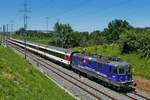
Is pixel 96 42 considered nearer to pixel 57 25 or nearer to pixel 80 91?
pixel 57 25

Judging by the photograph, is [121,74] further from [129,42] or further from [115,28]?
[115,28]

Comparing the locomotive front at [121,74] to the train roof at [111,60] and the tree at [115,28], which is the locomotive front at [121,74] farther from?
the tree at [115,28]

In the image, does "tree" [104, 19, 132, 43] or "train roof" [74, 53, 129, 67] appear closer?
"train roof" [74, 53, 129, 67]

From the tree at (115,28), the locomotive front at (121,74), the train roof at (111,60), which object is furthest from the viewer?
the tree at (115,28)

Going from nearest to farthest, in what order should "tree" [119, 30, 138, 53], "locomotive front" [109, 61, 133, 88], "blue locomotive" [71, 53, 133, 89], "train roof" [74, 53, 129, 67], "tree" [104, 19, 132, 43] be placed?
"locomotive front" [109, 61, 133, 88], "blue locomotive" [71, 53, 133, 89], "train roof" [74, 53, 129, 67], "tree" [119, 30, 138, 53], "tree" [104, 19, 132, 43]

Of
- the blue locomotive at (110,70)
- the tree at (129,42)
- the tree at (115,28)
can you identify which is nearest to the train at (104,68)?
the blue locomotive at (110,70)

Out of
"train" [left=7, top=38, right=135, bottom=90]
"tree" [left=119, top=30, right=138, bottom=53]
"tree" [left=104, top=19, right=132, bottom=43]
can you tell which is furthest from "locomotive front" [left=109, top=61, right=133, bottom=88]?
"tree" [left=104, top=19, right=132, bottom=43]

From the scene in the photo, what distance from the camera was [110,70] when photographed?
39031mm

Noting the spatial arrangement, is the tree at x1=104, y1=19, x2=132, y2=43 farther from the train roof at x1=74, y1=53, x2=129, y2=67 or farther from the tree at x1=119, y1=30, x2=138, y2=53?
the train roof at x1=74, y1=53, x2=129, y2=67

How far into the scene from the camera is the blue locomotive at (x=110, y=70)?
38.0m

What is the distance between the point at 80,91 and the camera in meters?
39.2

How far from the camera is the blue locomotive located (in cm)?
3803

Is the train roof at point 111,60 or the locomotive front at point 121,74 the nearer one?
the locomotive front at point 121,74

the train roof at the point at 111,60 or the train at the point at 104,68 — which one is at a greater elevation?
the train roof at the point at 111,60
